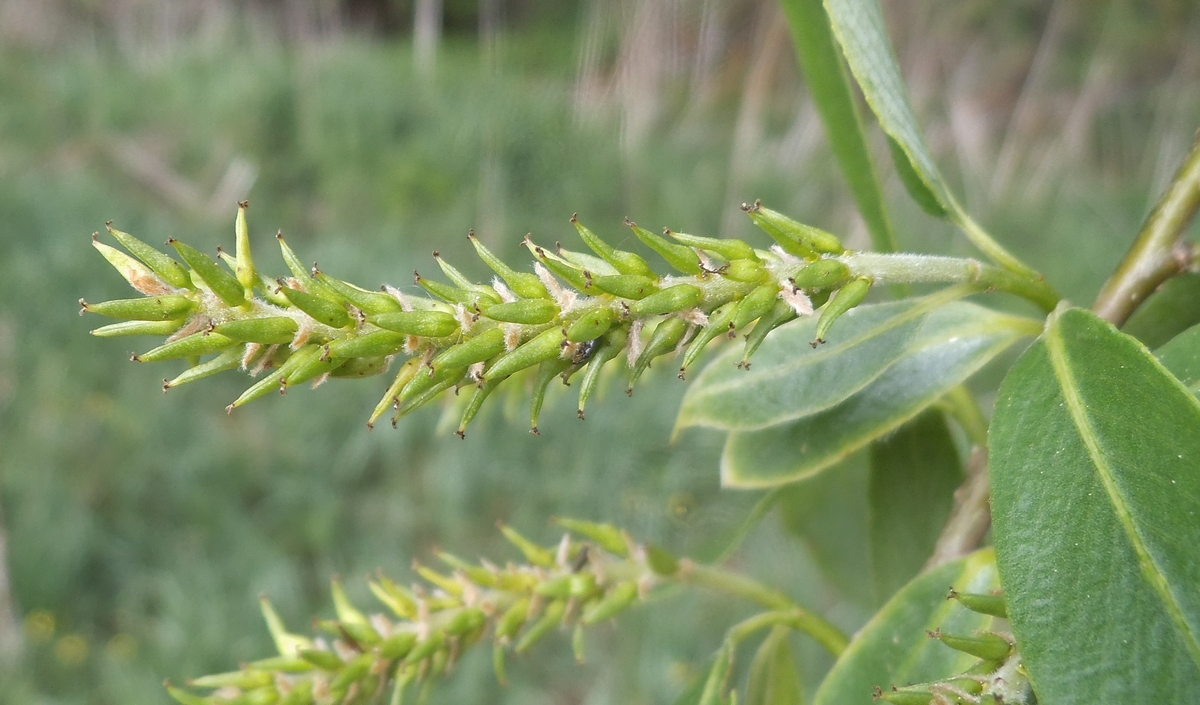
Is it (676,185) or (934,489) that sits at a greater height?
(676,185)

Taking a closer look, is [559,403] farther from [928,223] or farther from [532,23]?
[532,23]

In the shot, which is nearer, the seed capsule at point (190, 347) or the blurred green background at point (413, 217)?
the seed capsule at point (190, 347)

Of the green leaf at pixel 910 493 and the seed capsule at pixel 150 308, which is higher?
the seed capsule at pixel 150 308

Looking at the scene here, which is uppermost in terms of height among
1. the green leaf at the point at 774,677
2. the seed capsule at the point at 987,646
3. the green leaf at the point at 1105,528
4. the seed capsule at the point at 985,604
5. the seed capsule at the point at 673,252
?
the seed capsule at the point at 673,252

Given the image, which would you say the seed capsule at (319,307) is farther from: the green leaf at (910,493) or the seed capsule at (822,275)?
the green leaf at (910,493)

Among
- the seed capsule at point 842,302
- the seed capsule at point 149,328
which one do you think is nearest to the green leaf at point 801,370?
the seed capsule at point 842,302

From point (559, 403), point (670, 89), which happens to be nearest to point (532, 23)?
point (670, 89)

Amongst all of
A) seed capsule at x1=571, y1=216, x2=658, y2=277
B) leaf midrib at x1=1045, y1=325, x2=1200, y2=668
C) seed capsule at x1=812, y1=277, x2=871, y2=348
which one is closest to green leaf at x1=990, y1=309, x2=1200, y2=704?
leaf midrib at x1=1045, y1=325, x2=1200, y2=668
